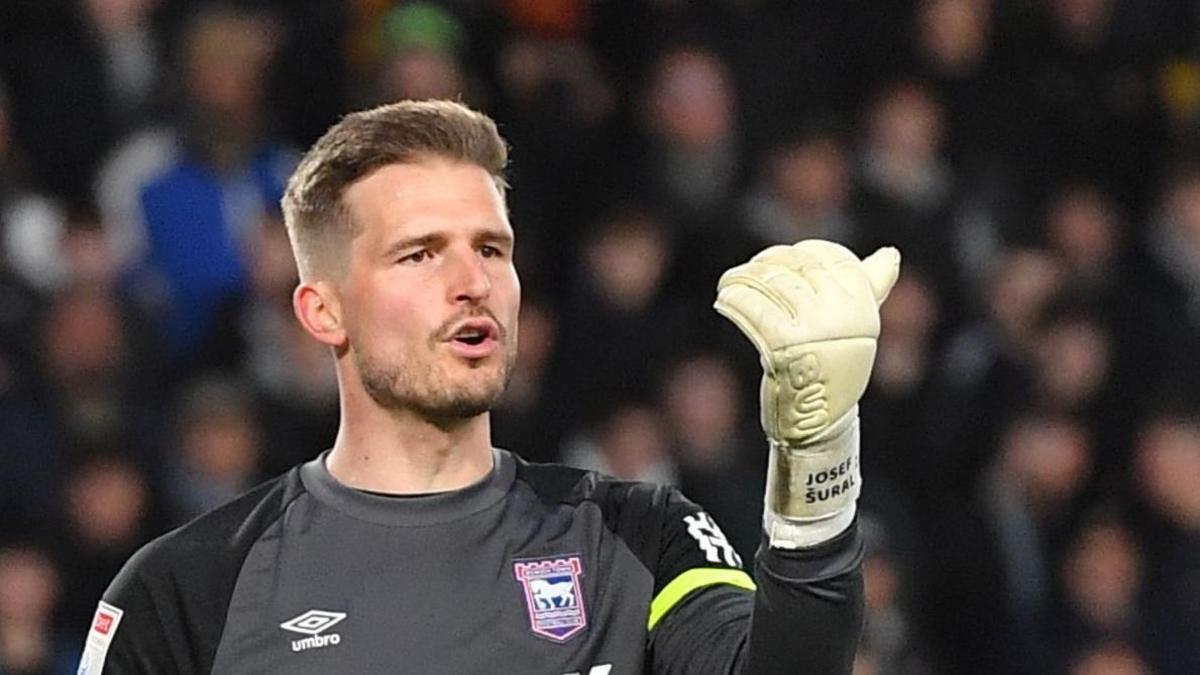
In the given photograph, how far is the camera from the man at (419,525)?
3.35 metres

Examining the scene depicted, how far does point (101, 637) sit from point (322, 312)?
1.85ft

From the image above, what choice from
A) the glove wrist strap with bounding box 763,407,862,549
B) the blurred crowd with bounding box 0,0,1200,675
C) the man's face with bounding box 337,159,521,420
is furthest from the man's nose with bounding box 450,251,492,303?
the blurred crowd with bounding box 0,0,1200,675

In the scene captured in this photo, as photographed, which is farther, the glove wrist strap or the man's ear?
the man's ear

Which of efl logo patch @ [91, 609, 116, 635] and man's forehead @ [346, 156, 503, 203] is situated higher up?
man's forehead @ [346, 156, 503, 203]

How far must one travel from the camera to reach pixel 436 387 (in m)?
3.43

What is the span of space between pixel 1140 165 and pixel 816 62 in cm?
124

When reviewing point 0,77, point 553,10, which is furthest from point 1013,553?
point 0,77

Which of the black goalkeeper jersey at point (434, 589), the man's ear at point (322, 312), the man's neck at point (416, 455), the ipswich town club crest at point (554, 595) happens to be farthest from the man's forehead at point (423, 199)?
the ipswich town club crest at point (554, 595)

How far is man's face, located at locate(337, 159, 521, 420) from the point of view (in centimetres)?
341

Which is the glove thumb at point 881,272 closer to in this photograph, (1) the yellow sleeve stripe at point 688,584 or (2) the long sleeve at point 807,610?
(2) the long sleeve at point 807,610

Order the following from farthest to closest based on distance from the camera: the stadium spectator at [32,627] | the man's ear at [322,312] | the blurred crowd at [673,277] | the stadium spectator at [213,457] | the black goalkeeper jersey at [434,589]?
1. the blurred crowd at [673,277]
2. the stadium spectator at [213,457]
3. the stadium spectator at [32,627]
4. the man's ear at [322,312]
5. the black goalkeeper jersey at [434,589]

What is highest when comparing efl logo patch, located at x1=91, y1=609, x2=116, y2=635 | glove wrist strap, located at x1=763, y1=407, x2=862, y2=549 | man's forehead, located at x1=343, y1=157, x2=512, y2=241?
man's forehead, located at x1=343, y1=157, x2=512, y2=241

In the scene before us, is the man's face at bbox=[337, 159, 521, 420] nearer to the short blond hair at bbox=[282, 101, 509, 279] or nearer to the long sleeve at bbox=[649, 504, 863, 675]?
the short blond hair at bbox=[282, 101, 509, 279]

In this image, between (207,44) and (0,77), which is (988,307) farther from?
(0,77)
